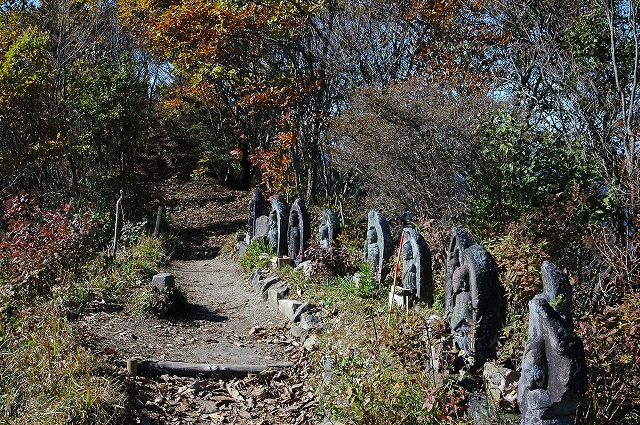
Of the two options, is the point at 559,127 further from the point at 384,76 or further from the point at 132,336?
the point at 132,336

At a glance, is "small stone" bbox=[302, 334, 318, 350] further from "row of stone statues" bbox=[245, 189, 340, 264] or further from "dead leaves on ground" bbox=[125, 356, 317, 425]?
"row of stone statues" bbox=[245, 189, 340, 264]

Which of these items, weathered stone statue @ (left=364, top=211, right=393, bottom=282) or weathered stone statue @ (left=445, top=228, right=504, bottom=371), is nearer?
weathered stone statue @ (left=445, top=228, right=504, bottom=371)

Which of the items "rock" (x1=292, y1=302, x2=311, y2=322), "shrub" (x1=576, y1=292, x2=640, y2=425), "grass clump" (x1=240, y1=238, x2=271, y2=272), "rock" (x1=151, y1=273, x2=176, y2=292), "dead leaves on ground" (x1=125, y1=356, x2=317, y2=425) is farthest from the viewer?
"grass clump" (x1=240, y1=238, x2=271, y2=272)

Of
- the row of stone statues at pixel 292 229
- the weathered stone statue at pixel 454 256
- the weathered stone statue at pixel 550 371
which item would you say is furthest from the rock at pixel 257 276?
the weathered stone statue at pixel 550 371

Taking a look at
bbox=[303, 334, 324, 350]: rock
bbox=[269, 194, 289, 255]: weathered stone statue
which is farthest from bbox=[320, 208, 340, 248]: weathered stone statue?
bbox=[303, 334, 324, 350]: rock

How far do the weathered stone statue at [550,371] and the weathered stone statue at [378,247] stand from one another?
14.0 ft

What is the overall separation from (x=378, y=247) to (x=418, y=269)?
5.20 feet

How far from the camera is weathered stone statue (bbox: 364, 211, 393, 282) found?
8.10 metres

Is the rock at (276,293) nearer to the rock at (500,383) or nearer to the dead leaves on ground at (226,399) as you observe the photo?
the dead leaves on ground at (226,399)

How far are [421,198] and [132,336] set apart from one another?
4.74 m

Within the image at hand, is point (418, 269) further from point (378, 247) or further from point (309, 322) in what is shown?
point (309, 322)

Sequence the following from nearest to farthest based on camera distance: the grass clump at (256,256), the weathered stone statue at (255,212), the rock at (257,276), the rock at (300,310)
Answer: the rock at (300,310) → the rock at (257,276) → the grass clump at (256,256) → the weathered stone statue at (255,212)

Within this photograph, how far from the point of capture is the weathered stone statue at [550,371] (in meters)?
3.59

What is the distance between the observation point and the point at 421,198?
9.57m
